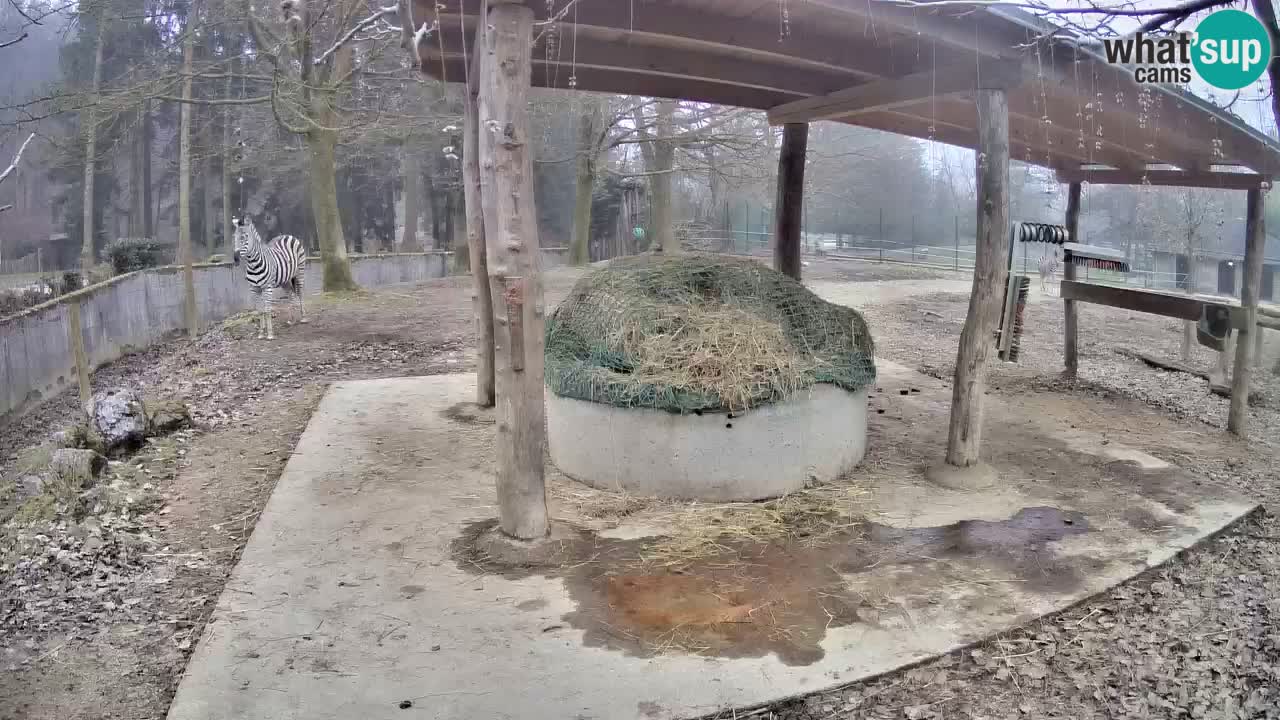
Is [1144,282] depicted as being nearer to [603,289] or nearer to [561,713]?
[603,289]

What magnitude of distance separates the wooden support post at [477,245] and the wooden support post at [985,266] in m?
3.39

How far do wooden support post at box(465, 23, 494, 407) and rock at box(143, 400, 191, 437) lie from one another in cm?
249

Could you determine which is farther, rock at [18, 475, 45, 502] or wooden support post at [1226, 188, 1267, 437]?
wooden support post at [1226, 188, 1267, 437]

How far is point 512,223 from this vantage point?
4.22m

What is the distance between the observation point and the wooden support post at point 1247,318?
24.1ft

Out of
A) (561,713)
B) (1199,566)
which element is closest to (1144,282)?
(1199,566)

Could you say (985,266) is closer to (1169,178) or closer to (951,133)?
(951,133)

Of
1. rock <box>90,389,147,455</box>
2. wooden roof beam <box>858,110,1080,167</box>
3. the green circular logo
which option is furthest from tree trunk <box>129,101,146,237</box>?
the green circular logo

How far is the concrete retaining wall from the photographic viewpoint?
361 inches

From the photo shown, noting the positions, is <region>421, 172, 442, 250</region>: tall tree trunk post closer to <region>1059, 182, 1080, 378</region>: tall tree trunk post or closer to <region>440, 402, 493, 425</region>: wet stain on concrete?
<region>440, 402, 493, 425</region>: wet stain on concrete

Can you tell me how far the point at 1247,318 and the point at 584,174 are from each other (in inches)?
616

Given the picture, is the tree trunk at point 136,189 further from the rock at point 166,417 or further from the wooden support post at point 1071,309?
the wooden support post at point 1071,309

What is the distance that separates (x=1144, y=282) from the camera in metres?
15.0

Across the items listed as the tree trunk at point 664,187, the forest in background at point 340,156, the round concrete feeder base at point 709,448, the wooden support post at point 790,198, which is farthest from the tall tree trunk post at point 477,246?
the tree trunk at point 664,187
